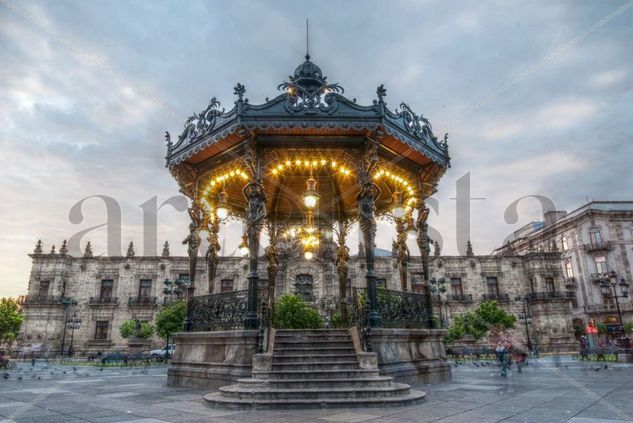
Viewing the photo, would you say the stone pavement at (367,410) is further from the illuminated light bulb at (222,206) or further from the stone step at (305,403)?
the illuminated light bulb at (222,206)

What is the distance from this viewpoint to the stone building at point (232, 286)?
118ft

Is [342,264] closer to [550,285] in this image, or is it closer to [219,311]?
[219,311]

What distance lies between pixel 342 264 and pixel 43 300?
35393 millimetres

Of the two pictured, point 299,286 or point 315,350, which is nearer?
point 315,350

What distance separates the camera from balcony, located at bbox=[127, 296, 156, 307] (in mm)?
37188

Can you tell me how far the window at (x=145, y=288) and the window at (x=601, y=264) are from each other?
4705 cm

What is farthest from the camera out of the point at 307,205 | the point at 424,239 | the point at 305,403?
the point at 424,239

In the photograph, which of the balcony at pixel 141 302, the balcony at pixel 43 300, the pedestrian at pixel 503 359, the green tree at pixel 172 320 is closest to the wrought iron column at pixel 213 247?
the pedestrian at pixel 503 359

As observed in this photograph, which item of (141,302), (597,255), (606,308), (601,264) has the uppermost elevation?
(597,255)

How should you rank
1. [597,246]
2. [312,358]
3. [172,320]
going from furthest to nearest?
[597,246]
[172,320]
[312,358]

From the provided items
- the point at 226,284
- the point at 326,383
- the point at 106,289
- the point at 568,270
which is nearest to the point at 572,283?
the point at 568,270

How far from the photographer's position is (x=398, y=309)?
9.27 meters

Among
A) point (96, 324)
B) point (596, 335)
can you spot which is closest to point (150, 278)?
point (96, 324)

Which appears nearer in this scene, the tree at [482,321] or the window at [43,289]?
the tree at [482,321]
